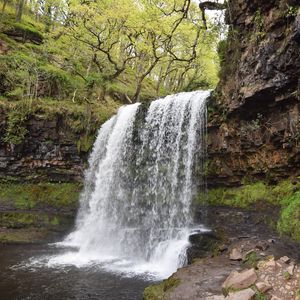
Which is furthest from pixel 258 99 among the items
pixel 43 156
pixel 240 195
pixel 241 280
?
pixel 43 156

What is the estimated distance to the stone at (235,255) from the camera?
333 inches

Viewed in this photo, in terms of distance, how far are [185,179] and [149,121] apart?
3.19 m

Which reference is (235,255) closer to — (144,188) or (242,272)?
(242,272)

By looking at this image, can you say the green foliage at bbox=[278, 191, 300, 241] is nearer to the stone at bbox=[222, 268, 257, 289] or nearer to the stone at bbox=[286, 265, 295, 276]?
the stone at bbox=[286, 265, 295, 276]

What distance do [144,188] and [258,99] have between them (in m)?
5.78

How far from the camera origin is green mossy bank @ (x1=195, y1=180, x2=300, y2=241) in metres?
9.10

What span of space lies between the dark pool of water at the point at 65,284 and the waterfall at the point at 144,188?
1114 mm

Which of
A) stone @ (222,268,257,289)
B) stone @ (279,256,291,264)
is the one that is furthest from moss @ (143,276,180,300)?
stone @ (279,256,291,264)

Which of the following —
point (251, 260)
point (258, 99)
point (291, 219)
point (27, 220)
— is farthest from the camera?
point (27, 220)

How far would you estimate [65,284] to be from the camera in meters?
9.14

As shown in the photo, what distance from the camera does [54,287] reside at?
891 cm

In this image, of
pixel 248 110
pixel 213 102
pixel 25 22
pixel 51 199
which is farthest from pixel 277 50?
pixel 25 22

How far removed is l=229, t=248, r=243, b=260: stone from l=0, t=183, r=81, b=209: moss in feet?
29.8

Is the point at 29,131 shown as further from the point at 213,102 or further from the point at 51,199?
the point at 213,102
